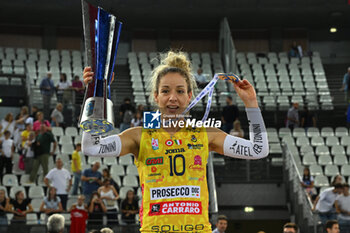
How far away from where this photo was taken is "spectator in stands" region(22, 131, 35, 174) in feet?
53.2

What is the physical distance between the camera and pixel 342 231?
13117 millimetres

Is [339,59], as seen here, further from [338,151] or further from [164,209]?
[164,209]

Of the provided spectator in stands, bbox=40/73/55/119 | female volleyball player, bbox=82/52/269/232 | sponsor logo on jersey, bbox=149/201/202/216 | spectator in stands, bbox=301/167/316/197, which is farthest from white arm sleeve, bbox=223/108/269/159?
spectator in stands, bbox=40/73/55/119

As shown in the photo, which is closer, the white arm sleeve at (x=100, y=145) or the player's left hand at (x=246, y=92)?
the white arm sleeve at (x=100, y=145)

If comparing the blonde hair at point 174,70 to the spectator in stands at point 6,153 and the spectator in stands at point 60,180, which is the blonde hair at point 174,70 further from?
the spectator in stands at point 6,153

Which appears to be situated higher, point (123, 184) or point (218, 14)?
point (218, 14)

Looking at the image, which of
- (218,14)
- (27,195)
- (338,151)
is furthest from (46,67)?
(338,151)

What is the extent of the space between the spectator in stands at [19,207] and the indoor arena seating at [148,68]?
331 inches

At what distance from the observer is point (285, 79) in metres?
25.8

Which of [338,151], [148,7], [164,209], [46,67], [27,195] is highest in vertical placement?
[148,7]

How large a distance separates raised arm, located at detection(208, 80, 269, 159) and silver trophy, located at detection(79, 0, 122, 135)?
37.7 inches

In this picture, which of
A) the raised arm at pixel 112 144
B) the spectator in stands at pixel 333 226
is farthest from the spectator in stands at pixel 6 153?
the raised arm at pixel 112 144

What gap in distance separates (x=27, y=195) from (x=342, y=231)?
761cm

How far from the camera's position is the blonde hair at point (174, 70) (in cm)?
438
